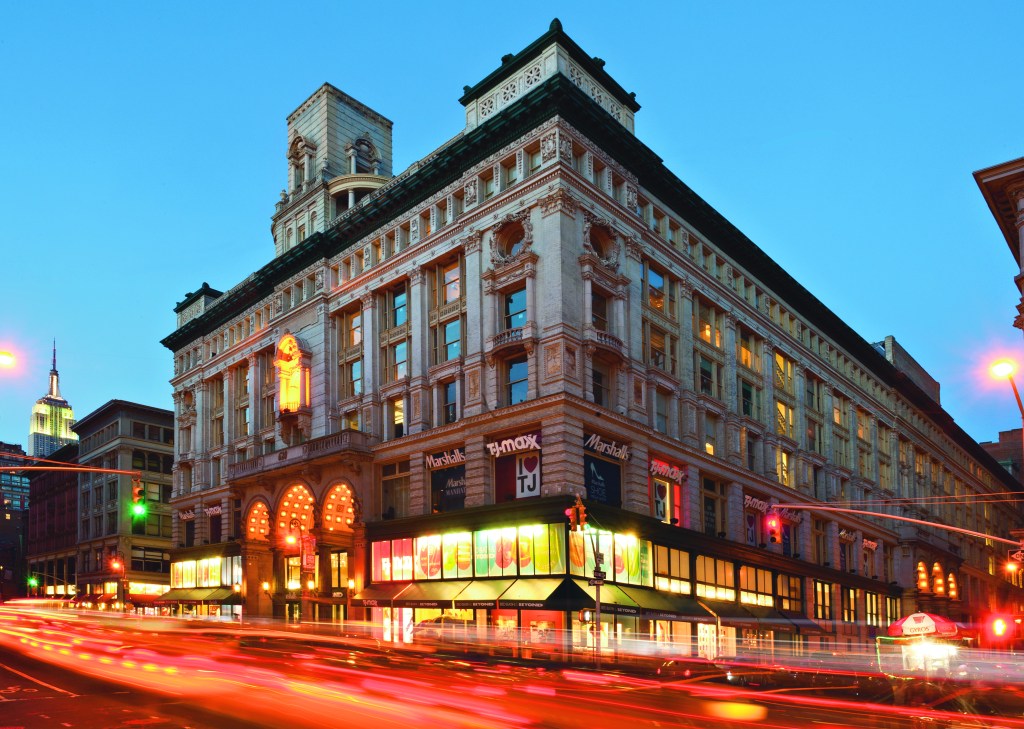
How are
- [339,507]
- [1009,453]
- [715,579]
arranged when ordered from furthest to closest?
1. [1009,453]
2. [339,507]
3. [715,579]

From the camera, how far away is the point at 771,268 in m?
66.8

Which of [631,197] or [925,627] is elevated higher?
[631,197]

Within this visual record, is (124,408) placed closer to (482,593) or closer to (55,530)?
(55,530)

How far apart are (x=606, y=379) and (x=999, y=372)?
2187cm

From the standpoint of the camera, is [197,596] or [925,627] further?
[197,596]

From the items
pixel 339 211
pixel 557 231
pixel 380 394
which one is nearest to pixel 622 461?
pixel 557 231

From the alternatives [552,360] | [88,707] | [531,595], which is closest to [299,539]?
[531,595]

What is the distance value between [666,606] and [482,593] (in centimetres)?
945

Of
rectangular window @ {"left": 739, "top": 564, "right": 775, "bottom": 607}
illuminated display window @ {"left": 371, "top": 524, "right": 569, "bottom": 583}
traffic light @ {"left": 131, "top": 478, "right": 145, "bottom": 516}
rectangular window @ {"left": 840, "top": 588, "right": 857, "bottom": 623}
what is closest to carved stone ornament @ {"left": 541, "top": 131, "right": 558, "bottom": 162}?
illuminated display window @ {"left": 371, "top": 524, "right": 569, "bottom": 583}

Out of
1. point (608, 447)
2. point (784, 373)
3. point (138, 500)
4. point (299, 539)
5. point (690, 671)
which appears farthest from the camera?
point (784, 373)

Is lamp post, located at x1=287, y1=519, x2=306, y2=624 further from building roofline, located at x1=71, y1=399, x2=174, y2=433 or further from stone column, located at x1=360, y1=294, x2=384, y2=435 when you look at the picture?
building roofline, located at x1=71, y1=399, x2=174, y2=433

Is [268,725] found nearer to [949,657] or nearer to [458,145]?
[949,657]

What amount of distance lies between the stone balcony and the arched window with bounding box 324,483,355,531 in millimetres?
2282

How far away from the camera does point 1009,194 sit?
36.7m
